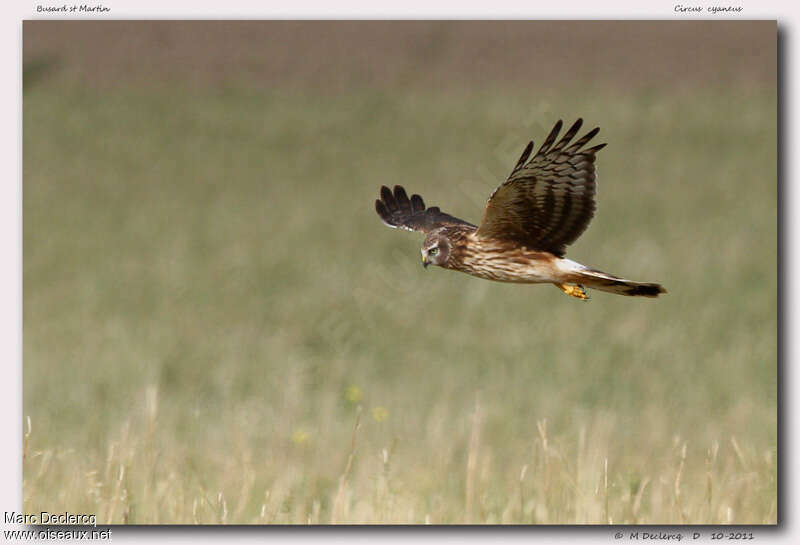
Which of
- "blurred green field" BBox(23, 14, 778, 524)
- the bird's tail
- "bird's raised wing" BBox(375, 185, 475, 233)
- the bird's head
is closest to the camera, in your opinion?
the bird's tail

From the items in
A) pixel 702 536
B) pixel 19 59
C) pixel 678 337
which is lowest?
pixel 702 536

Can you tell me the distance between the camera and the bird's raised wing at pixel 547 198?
2.36 m

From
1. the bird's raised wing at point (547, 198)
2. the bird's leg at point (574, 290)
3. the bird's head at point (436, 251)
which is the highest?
the bird's raised wing at point (547, 198)

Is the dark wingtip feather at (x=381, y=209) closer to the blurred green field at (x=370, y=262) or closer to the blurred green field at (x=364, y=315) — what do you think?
the blurred green field at (x=364, y=315)

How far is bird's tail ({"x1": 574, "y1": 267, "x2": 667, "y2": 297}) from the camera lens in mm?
2092

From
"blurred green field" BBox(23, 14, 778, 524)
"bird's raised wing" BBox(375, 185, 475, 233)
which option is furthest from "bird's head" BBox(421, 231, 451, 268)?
"blurred green field" BBox(23, 14, 778, 524)

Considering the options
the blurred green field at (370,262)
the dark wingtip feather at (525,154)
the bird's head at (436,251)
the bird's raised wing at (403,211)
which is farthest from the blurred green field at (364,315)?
the dark wingtip feather at (525,154)

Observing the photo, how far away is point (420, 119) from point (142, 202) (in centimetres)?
283

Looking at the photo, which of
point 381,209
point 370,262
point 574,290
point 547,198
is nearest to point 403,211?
point 381,209

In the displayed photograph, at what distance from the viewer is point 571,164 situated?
248 centimetres

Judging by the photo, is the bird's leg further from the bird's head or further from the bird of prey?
the bird's head

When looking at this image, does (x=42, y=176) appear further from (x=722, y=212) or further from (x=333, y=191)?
(x=722, y=212)

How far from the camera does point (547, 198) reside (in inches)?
95.8

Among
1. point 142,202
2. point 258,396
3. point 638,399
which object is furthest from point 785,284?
point 142,202
